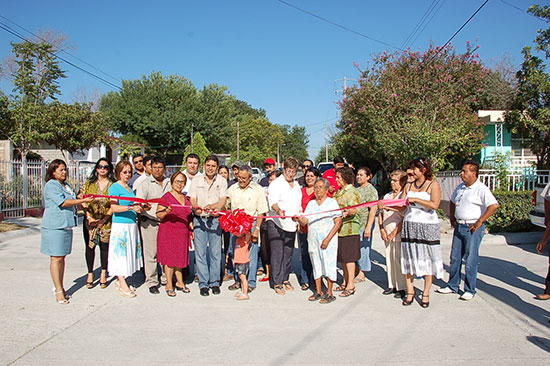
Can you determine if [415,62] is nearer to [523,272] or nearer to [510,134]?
[510,134]

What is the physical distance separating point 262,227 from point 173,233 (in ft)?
4.42

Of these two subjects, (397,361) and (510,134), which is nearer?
(397,361)

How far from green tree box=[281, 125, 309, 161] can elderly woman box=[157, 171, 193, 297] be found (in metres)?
93.0

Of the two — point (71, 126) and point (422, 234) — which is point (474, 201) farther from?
point (71, 126)

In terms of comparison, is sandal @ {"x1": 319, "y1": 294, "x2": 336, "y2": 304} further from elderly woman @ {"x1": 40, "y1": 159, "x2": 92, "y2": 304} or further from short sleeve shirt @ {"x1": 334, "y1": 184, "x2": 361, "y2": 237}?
Result: elderly woman @ {"x1": 40, "y1": 159, "x2": 92, "y2": 304}

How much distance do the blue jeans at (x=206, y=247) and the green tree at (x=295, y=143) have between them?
9305 centimetres

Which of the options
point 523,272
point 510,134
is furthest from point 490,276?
point 510,134

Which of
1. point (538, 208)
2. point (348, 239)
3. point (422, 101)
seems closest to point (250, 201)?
point (348, 239)

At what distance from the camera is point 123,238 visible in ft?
19.7

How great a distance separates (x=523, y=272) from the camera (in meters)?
7.26

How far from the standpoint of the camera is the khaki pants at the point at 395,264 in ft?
19.5

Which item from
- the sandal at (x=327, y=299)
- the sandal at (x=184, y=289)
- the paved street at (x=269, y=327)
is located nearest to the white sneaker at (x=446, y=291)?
the paved street at (x=269, y=327)

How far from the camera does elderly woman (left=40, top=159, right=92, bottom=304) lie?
18.0ft

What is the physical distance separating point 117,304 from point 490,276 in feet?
19.1
